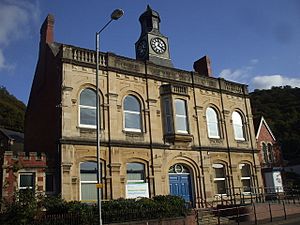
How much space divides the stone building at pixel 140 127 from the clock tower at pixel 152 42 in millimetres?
109

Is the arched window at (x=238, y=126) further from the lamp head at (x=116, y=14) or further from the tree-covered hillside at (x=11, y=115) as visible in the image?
the tree-covered hillside at (x=11, y=115)

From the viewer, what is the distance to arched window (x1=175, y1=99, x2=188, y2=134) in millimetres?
23844

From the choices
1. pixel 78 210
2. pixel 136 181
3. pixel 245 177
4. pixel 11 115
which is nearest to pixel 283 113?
pixel 245 177

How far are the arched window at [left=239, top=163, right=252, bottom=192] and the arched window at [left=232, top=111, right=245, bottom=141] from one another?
7.77 feet

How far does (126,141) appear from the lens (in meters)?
20.9

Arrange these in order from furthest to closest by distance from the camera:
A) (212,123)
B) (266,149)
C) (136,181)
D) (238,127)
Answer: (266,149), (238,127), (212,123), (136,181)

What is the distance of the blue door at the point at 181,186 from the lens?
2261 cm

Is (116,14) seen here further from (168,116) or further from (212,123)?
(212,123)

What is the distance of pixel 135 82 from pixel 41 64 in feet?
25.5

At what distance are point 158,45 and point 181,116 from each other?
8042 millimetres

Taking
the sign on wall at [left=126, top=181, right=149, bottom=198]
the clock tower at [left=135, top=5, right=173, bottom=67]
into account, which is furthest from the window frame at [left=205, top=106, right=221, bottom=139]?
the sign on wall at [left=126, top=181, right=149, bottom=198]

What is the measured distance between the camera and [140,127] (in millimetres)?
22266

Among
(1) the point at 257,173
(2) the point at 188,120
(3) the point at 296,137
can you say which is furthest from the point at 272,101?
(2) the point at 188,120

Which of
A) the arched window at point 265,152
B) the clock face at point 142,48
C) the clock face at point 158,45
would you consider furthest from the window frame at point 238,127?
the clock face at point 142,48
